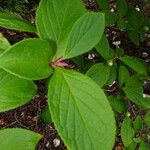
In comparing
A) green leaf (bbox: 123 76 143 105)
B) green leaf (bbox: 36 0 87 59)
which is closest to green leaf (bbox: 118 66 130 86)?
green leaf (bbox: 123 76 143 105)

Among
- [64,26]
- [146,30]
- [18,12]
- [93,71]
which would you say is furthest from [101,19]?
[18,12]

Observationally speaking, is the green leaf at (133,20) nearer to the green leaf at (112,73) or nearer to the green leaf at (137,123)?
the green leaf at (112,73)

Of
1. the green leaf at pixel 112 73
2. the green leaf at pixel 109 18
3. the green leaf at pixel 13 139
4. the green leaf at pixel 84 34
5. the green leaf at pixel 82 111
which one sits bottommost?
the green leaf at pixel 112 73

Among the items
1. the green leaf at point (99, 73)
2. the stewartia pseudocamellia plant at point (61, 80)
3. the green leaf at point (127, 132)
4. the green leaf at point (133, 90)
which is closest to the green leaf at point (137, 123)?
the green leaf at point (127, 132)

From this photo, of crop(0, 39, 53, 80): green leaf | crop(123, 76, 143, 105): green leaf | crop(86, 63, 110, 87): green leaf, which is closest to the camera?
crop(0, 39, 53, 80): green leaf

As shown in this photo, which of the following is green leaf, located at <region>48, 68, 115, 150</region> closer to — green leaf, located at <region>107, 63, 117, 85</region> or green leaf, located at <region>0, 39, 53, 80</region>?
green leaf, located at <region>0, 39, 53, 80</region>

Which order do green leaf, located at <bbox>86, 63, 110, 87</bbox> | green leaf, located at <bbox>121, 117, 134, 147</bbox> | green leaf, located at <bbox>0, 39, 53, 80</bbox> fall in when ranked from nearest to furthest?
green leaf, located at <bbox>0, 39, 53, 80</bbox>
green leaf, located at <bbox>86, 63, 110, 87</bbox>
green leaf, located at <bbox>121, 117, 134, 147</bbox>
